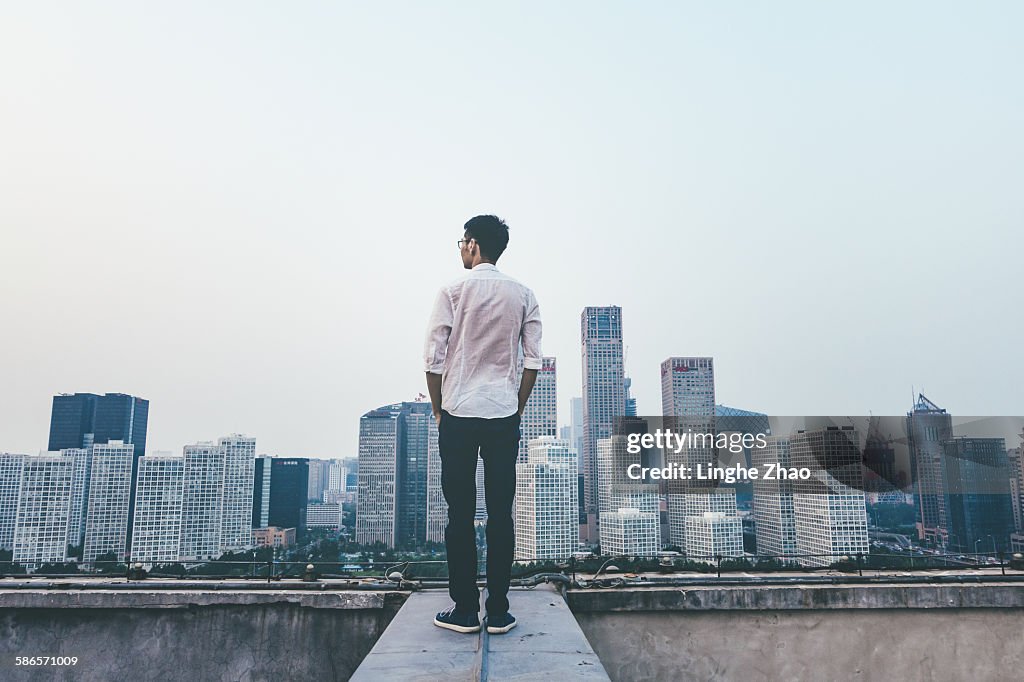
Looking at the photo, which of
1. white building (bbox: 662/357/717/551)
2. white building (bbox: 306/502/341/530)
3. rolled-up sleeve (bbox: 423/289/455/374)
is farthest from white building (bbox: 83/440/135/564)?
white building (bbox: 662/357/717/551)

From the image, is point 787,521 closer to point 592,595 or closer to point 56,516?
point 592,595

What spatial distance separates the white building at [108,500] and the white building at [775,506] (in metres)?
47.1

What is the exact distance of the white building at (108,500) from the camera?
43094mm

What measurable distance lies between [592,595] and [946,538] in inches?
1692

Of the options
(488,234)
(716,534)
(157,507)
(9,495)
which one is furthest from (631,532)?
(9,495)

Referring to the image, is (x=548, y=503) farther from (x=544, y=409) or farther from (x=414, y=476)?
(x=544, y=409)

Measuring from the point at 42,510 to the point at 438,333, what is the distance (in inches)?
2087

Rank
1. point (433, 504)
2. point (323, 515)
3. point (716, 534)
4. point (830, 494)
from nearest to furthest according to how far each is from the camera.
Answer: point (830, 494) < point (716, 534) < point (433, 504) < point (323, 515)

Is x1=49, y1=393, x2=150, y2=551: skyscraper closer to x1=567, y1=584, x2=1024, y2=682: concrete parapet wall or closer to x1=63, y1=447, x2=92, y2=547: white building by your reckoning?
x1=63, y1=447, x2=92, y2=547: white building

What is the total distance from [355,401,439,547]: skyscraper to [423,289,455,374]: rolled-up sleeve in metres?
59.3

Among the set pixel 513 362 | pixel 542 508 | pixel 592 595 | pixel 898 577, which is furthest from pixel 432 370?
pixel 542 508

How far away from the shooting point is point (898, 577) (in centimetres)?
346

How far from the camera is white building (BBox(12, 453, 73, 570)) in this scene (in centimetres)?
4028

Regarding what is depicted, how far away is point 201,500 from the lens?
44344 millimetres
